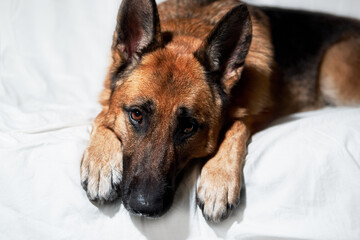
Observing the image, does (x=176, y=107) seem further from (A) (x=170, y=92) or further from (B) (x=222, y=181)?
(B) (x=222, y=181)

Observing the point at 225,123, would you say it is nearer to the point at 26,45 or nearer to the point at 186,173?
the point at 186,173

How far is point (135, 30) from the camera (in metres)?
2.17

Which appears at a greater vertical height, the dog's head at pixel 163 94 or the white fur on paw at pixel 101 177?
the dog's head at pixel 163 94

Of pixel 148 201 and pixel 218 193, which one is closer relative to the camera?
pixel 148 201

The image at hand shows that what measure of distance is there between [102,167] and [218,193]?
619 mm

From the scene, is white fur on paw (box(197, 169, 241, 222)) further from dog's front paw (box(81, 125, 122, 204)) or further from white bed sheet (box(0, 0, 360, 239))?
dog's front paw (box(81, 125, 122, 204))

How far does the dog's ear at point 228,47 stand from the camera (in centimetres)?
199

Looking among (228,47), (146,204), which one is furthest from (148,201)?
(228,47)

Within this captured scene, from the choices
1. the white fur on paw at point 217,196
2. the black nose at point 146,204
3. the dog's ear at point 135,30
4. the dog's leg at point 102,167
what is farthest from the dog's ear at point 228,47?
the black nose at point 146,204

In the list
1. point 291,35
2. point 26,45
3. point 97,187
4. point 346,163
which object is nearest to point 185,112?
point 97,187

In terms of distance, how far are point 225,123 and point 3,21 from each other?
2.24 metres

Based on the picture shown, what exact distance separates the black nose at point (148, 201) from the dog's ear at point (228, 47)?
2.50ft

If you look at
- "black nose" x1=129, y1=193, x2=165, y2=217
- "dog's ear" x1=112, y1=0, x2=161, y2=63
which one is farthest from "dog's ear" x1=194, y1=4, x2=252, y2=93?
"black nose" x1=129, y1=193, x2=165, y2=217

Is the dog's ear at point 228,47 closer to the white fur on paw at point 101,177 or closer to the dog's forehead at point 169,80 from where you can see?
the dog's forehead at point 169,80
